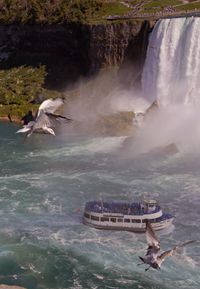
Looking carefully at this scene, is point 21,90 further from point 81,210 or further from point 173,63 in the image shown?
point 81,210

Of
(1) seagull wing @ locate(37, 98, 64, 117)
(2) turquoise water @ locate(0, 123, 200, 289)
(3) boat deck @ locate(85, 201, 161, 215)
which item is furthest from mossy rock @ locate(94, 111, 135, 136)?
(1) seagull wing @ locate(37, 98, 64, 117)

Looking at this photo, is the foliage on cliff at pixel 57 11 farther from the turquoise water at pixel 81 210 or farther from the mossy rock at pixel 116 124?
the turquoise water at pixel 81 210

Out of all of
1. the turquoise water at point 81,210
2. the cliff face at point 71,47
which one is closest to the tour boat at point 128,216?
the turquoise water at point 81,210

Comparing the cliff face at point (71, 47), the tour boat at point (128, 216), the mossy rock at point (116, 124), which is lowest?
the mossy rock at point (116, 124)

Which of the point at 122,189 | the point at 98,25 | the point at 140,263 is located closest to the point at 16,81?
the point at 98,25

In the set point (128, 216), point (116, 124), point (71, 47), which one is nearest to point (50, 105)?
point (128, 216)

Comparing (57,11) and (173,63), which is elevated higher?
(57,11)
